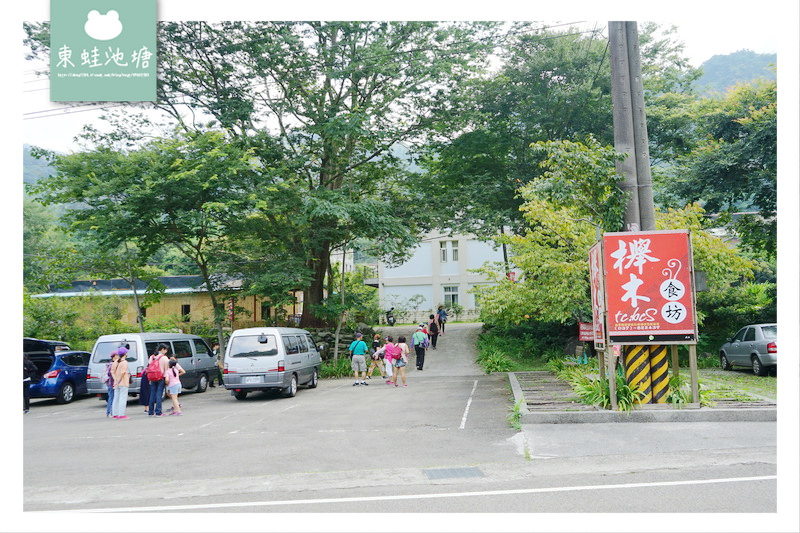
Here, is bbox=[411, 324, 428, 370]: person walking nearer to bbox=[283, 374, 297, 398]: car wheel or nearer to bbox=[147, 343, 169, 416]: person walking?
bbox=[283, 374, 297, 398]: car wheel

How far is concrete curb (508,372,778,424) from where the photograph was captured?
9.90 metres

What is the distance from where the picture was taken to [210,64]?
21.1 meters

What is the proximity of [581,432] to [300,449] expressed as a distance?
13.4 ft

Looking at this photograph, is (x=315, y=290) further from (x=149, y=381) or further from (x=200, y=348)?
(x=149, y=381)

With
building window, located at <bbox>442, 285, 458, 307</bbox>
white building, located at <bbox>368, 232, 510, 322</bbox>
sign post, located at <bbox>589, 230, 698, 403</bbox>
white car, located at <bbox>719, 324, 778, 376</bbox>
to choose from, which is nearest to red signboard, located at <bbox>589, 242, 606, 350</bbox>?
sign post, located at <bbox>589, 230, 698, 403</bbox>

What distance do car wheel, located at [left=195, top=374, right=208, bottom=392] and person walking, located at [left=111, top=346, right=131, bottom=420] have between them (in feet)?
17.8

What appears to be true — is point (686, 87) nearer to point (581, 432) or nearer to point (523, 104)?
point (523, 104)

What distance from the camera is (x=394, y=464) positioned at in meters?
7.93

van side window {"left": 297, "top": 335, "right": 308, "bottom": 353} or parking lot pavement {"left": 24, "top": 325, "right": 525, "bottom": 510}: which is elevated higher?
van side window {"left": 297, "top": 335, "right": 308, "bottom": 353}

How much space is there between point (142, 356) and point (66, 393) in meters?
2.99

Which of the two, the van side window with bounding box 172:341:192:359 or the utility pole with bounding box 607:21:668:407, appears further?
the van side window with bounding box 172:341:192:359

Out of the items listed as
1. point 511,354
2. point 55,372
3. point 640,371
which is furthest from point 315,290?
point 640,371

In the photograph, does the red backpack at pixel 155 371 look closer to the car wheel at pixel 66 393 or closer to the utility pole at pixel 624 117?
the car wheel at pixel 66 393

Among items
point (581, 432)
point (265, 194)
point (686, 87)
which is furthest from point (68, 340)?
point (686, 87)
